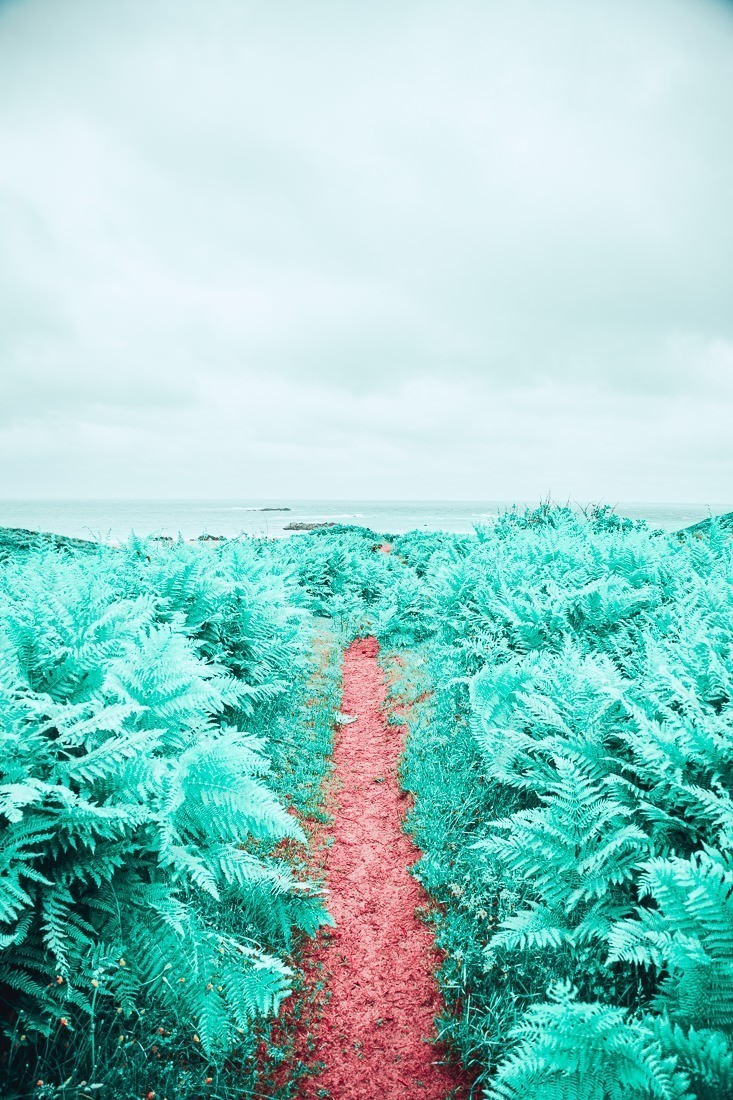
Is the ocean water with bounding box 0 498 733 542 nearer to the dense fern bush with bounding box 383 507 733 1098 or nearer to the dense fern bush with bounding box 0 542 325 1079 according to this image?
the dense fern bush with bounding box 0 542 325 1079

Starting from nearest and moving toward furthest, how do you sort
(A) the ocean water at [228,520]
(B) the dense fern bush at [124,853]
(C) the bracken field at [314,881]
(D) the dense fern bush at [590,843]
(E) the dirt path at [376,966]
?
(D) the dense fern bush at [590,843] → (C) the bracken field at [314,881] → (B) the dense fern bush at [124,853] → (E) the dirt path at [376,966] → (A) the ocean water at [228,520]

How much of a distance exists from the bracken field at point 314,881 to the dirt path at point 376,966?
0.14 feet

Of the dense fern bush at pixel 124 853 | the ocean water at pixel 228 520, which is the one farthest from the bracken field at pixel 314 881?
the ocean water at pixel 228 520

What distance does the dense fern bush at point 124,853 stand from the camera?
2191mm

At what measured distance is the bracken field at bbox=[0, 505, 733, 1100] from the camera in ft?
6.37

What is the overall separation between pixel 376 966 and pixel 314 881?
685mm

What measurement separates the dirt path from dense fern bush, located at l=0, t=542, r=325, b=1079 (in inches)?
12.4

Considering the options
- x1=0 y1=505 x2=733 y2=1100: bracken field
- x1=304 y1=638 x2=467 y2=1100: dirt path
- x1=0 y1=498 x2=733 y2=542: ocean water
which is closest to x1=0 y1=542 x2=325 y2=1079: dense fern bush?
x1=0 y1=505 x2=733 y2=1100: bracken field

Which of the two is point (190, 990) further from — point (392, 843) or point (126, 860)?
point (392, 843)

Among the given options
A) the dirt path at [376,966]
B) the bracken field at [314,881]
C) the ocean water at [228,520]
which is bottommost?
the dirt path at [376,966]

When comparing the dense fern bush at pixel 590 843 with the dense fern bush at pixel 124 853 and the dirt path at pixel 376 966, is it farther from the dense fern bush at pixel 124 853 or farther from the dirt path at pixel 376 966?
the dense fern bush at pixel 124 853

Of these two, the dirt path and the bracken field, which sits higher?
the bracken field

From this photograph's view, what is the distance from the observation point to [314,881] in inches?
142

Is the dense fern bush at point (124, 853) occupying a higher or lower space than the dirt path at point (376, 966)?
higher
